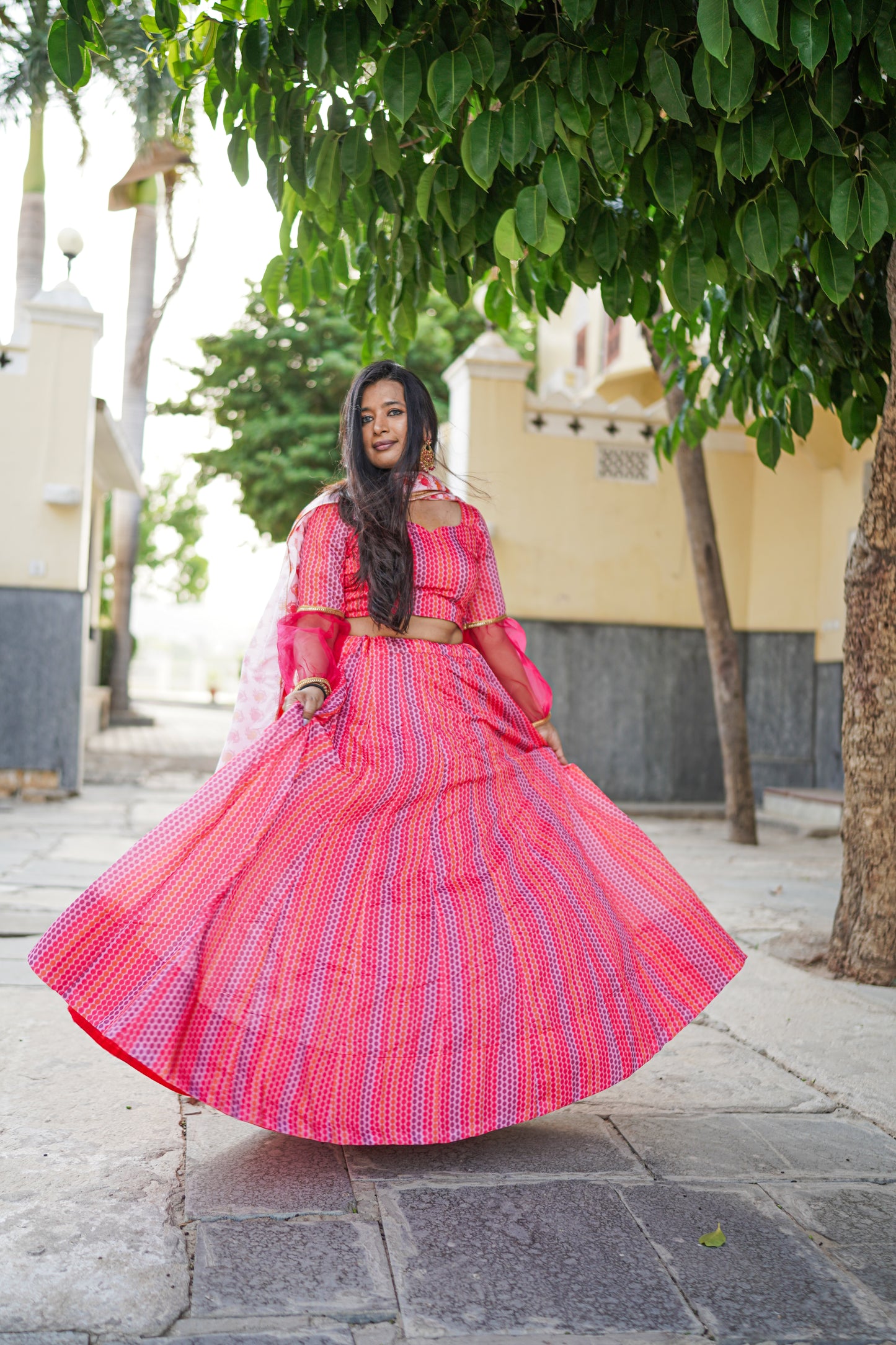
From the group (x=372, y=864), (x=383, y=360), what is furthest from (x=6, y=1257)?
(x=383, y=360)

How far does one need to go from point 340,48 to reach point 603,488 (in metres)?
8.40

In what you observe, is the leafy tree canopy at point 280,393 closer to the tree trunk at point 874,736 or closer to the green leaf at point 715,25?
the tree trunk at point 874,736

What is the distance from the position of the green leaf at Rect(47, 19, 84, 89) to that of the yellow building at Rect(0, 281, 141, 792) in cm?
736

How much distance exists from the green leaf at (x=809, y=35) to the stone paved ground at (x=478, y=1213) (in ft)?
7.14

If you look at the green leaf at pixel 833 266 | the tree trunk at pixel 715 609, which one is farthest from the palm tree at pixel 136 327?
the green leaf at pixel 833 266

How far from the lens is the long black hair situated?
282cm

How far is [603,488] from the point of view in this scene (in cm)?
1086

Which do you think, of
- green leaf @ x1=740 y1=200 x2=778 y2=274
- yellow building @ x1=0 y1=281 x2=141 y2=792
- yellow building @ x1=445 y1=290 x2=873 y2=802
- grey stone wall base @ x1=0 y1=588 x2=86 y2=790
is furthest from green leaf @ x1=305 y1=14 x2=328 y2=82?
yellow building @ x1=445 y1=290 x2=873 y2=802

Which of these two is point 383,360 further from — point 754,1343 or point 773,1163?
→ point 754,1343

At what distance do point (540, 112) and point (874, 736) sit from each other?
2489mm

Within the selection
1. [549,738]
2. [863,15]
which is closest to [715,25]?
[863,15]

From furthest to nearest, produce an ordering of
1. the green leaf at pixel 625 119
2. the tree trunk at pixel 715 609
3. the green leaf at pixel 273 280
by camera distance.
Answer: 1. the tree trunk at pixel 715 609
2. the green leaf at pixel 273 280
3. the green leaf at pixel 625 119

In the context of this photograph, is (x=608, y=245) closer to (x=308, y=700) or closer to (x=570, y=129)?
(x=570, y=129)

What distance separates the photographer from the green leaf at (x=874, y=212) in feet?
8.48
